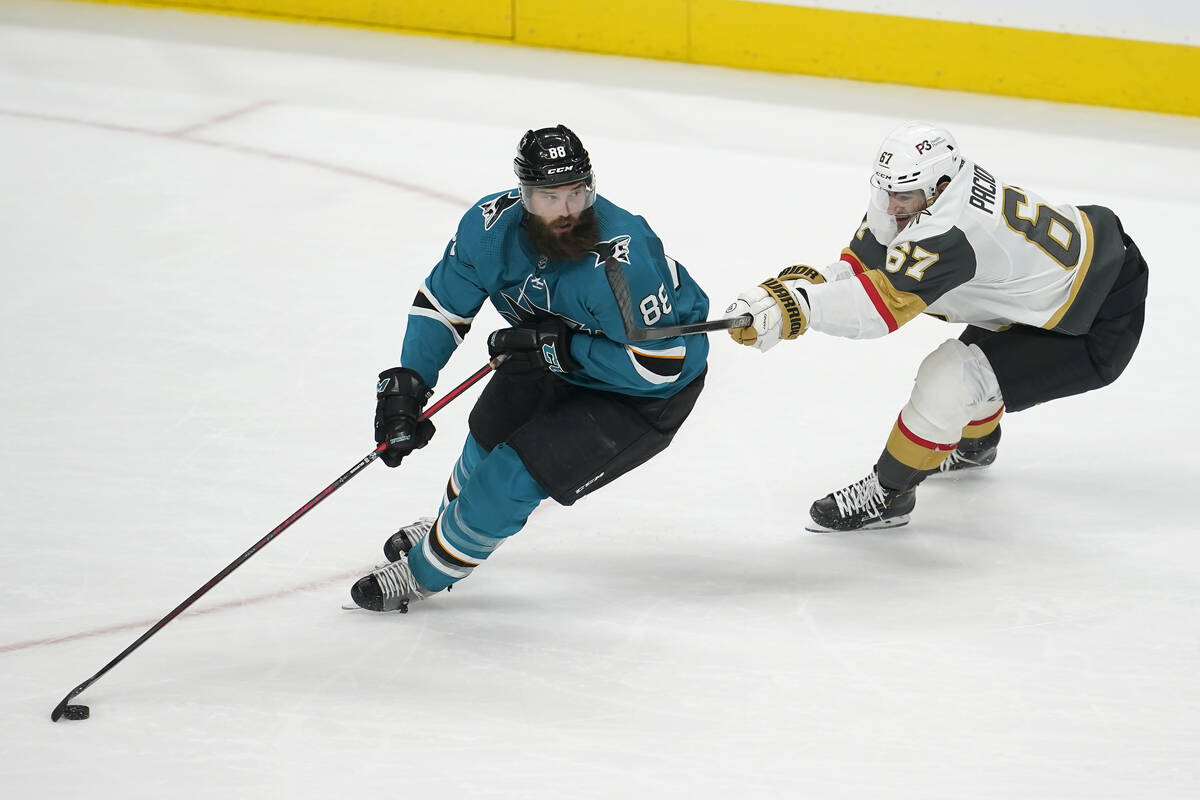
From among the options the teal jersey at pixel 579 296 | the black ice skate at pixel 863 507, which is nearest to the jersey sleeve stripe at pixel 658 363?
the teal jersey at pixel 579 296

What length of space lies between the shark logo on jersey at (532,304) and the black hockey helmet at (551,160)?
0.21 m

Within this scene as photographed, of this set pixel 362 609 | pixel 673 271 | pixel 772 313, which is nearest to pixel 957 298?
pixel 772 313

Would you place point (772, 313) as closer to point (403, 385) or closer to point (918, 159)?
point (918, 159)

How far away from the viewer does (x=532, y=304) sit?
9.06ft

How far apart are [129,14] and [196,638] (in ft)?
15.9

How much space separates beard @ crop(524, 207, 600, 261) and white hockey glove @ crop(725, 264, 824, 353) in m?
0.42

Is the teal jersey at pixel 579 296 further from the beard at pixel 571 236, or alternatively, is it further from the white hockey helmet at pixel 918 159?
the white hockey helmet at pixel 918 159

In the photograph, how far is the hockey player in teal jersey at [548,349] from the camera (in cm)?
264

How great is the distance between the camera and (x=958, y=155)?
9.90ft

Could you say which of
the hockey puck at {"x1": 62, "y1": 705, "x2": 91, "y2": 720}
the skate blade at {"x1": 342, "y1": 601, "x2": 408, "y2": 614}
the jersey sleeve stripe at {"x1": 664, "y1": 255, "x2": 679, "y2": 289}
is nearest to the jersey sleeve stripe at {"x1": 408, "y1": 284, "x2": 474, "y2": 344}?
the jersey sleeve stripe at {"x1": 664, "y1": 255, "x2": 679, "y2": 289}

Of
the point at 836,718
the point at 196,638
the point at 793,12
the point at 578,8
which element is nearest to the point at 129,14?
the point at 578,8

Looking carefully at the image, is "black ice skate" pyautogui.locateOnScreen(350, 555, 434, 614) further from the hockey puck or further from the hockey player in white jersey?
the hockey player in white jersey

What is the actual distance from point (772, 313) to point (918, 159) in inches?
17.7

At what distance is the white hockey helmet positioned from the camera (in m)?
2.99
